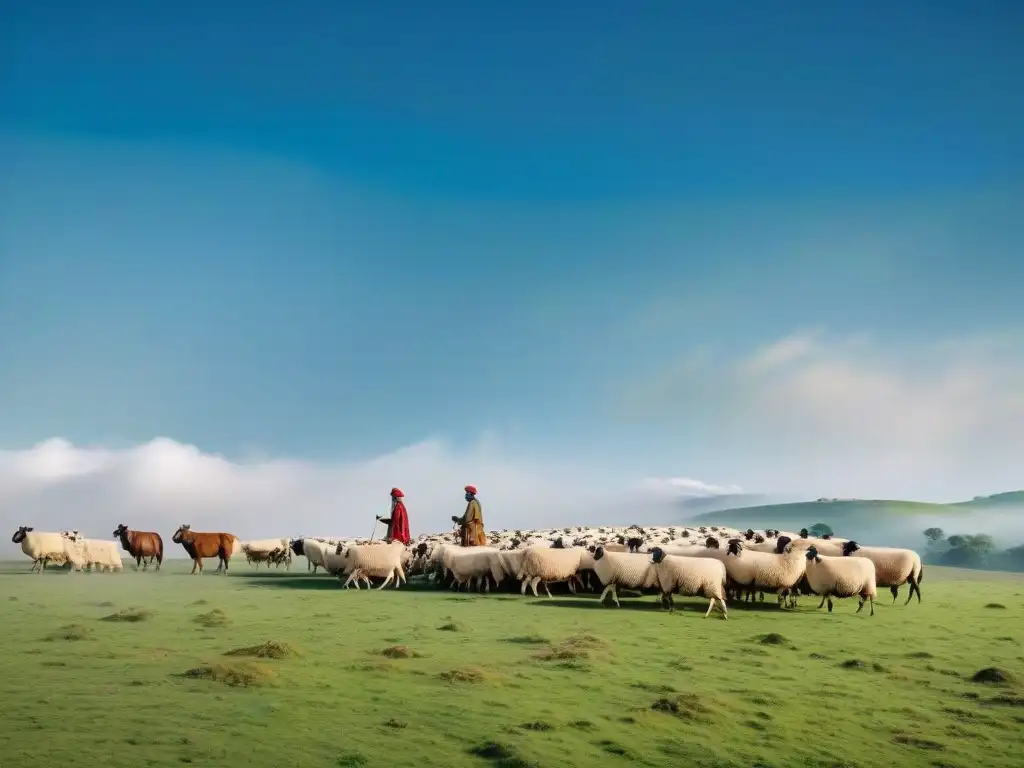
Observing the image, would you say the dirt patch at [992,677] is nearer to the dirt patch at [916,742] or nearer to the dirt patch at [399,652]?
the dirt patch at [916,742]

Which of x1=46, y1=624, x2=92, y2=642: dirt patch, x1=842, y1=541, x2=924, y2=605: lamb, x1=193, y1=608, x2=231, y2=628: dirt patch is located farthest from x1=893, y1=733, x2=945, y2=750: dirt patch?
x1=842, y1=541, x2=924, y2=605: lamb

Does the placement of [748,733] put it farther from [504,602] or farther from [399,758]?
[504,602]

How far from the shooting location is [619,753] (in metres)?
7.25

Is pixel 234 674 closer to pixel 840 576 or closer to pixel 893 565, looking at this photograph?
pixel 840 576

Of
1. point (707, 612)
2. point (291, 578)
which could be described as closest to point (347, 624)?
point (707, 612)

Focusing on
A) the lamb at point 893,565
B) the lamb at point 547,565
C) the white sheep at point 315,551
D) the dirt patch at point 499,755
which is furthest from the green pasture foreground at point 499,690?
the white sheep at point 315,551

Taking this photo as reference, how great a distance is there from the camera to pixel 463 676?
31.6 ft

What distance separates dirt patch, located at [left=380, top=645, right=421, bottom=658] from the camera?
11109mm

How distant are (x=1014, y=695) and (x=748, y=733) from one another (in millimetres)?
4163

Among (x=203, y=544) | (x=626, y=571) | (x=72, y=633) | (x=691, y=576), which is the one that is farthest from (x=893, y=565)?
(x=203, y=544)

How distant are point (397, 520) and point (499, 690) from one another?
17948 millimetres

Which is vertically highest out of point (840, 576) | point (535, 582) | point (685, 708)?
point (840, 576)

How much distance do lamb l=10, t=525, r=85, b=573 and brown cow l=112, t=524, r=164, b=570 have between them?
2.39 meters

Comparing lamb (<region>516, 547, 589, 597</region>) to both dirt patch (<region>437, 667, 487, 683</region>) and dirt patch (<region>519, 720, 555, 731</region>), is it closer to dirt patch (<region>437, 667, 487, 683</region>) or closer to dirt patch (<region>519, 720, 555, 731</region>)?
dirt patch (<region>437, 667, 487, 683</region>)
